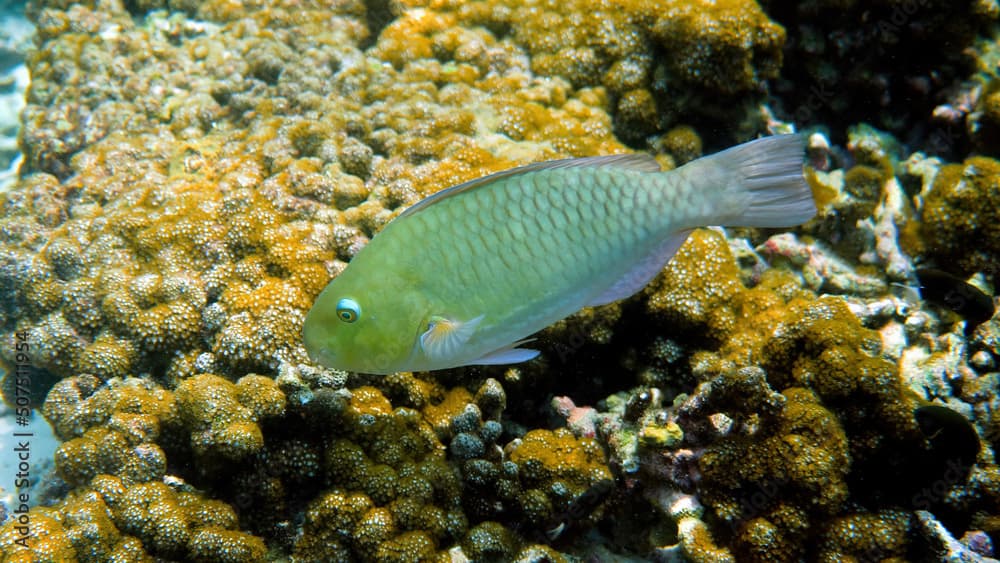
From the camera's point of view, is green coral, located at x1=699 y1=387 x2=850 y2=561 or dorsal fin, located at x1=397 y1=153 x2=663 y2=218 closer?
dorsal fin, located at x1=397 y1=153 x2=663 y2=218

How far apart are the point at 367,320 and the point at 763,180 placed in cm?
196

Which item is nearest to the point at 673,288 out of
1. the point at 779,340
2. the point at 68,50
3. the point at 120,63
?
the point at 779,340

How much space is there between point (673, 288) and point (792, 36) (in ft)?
14.5

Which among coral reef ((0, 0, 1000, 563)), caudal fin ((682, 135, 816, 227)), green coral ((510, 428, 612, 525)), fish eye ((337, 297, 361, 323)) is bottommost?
green coral ((510, 428, 612, 525))

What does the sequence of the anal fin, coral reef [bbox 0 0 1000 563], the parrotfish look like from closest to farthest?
the parrotfish
the anal fin
coral reef [bbox 0 0 1000 563]

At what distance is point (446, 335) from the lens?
2.44 metres

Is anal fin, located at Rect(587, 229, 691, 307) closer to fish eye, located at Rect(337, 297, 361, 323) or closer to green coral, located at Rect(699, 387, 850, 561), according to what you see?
fish eye, located at Rect(337, 297, 361, 323)

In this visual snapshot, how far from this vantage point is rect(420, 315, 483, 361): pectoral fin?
8.00 feet

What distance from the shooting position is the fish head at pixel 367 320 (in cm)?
246

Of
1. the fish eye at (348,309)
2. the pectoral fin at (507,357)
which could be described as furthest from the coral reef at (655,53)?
the fish eye at (348,309)

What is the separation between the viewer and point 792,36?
645 cm

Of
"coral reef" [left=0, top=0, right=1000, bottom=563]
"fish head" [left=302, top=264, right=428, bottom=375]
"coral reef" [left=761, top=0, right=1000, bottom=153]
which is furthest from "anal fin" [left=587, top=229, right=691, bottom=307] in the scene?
"coral reef" [left=761, top=0, right=1000, bottom=153]

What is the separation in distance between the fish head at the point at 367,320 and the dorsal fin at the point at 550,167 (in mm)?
376

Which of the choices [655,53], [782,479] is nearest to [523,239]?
[782,479]
